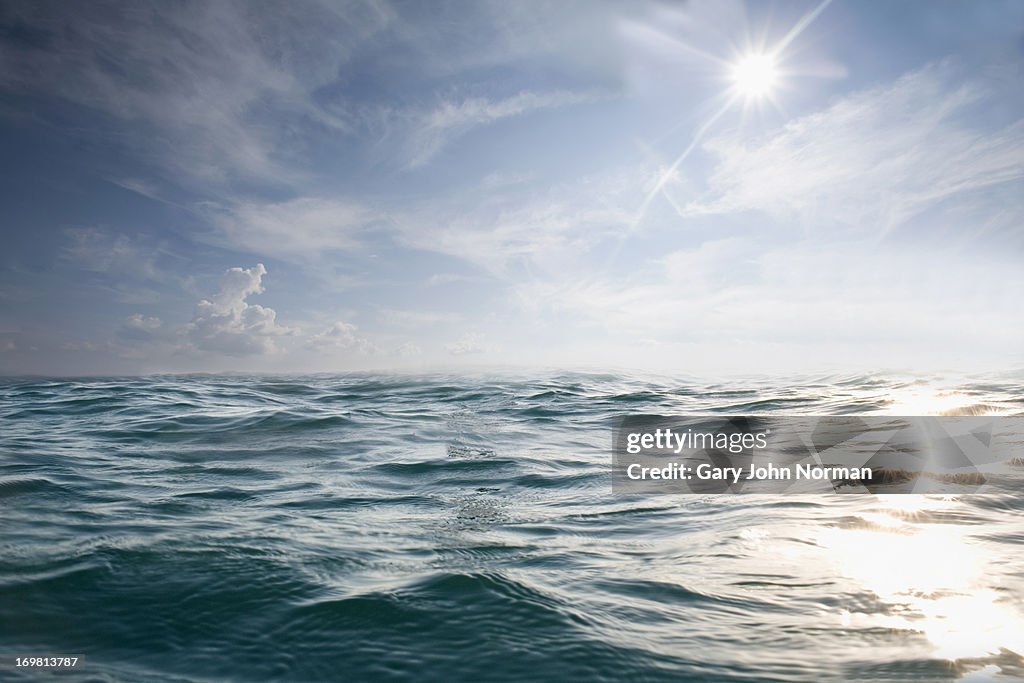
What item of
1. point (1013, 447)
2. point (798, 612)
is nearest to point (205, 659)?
point (798, 612)

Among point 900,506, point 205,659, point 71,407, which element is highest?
point 71,407

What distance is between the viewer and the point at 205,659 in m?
3.38

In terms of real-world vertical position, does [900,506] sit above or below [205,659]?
above

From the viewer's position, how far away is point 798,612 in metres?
3.82

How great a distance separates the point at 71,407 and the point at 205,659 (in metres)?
17.9

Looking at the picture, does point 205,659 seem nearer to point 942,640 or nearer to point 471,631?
point 471,631

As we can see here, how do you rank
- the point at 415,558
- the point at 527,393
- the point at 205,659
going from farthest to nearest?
the point at 527,393
the point at 415,558
the point at 205,659

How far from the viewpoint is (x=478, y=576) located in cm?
443

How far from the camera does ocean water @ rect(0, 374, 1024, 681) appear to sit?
3316mm

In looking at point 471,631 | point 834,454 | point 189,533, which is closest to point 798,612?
point 471,631

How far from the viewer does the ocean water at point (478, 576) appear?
3.32m

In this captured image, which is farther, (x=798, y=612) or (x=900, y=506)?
(x=900, y=506)

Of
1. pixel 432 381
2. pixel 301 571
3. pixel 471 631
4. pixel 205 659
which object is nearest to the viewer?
pixel 205 659

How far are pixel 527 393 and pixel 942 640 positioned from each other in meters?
19.8
